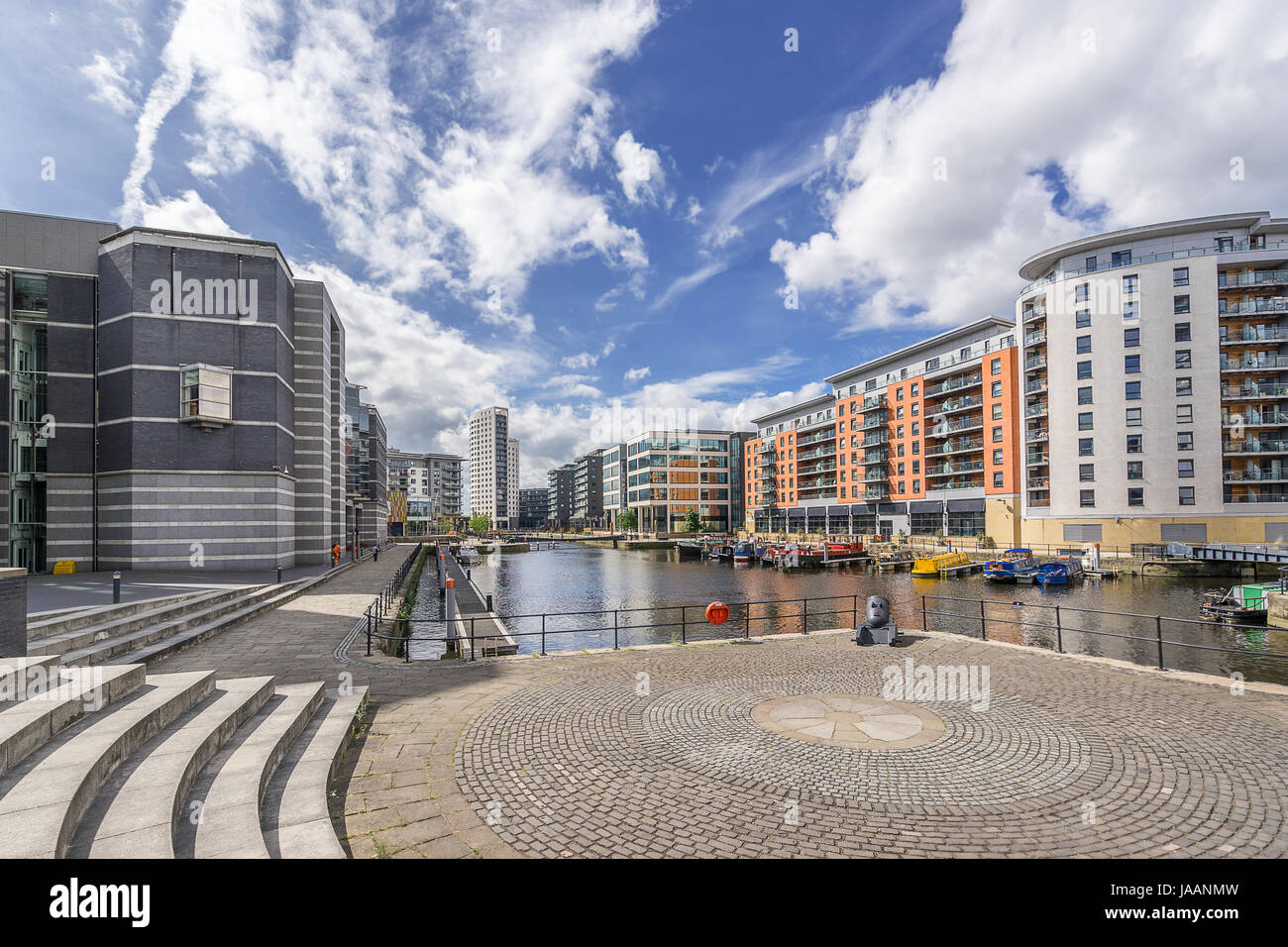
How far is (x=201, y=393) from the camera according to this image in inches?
1113

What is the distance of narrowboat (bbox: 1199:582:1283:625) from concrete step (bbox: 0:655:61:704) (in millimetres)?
32713

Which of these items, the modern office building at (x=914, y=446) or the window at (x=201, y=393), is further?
the modern office building at (x=914, y=446)

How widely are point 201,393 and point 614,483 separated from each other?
108m

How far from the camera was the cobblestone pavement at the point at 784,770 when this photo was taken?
16.4ft

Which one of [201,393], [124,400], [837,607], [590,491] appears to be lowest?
[837,607]

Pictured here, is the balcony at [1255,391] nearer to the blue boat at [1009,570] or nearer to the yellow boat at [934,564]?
the blue boat at [1009,570]

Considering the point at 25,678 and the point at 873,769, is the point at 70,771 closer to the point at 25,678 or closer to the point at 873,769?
the point at 25,678

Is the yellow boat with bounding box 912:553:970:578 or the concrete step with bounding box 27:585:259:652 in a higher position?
the concrete step with bounding box 27:585:259:652

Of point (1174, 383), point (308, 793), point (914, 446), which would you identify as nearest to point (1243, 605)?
point (308, 793)

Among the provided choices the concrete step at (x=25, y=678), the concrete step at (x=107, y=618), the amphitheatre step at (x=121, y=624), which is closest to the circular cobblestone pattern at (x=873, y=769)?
the concrete step at (x=25, y=678)

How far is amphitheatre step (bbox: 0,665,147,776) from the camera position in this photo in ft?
17.0

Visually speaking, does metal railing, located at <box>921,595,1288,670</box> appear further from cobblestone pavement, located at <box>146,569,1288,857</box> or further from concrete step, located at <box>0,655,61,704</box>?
concrete step, located at <box>0,655,61,704</box>

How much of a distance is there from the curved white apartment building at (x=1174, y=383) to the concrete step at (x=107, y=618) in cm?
6186

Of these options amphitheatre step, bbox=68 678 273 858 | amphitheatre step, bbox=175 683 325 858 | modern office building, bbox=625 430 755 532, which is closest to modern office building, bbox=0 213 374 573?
amphitheatre step, bbox=175 683 325 858
